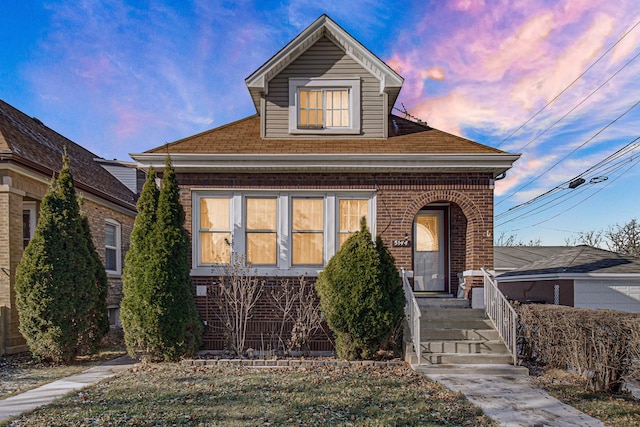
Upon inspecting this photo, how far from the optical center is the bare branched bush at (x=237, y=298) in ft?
26.1

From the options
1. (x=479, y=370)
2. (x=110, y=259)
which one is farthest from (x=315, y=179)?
(x=110, y=259)

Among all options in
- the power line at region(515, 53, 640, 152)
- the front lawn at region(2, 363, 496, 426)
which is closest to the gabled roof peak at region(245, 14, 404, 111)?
the front lawn at region(2, 363, 496, 426)

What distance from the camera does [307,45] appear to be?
959cm

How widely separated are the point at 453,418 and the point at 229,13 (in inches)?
455

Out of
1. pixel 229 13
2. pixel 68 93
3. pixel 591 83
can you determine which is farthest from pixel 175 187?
pixel 591 83

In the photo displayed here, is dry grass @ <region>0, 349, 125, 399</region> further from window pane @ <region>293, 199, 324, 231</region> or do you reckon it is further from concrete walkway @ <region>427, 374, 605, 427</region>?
concrete walkway @ <region>427, 374, 605, 427</region>

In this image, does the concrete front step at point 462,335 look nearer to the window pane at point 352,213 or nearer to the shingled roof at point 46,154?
the window pane at point 352,213

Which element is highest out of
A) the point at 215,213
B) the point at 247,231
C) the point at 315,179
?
the point at 315,179

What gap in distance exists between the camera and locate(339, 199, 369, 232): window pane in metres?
8.97

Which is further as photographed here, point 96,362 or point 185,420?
point 96,362

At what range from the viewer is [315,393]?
543cm

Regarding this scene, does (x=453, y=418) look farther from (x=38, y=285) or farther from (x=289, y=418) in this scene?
(x=38, y=285)

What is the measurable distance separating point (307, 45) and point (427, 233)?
527 cm

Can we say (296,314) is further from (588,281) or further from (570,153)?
(570,153)
